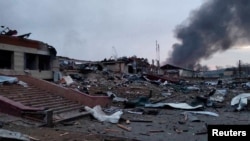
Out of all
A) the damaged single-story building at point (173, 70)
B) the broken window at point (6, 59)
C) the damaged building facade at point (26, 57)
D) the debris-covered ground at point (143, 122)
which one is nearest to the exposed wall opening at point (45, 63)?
the damaged building facade at point (26, 57)

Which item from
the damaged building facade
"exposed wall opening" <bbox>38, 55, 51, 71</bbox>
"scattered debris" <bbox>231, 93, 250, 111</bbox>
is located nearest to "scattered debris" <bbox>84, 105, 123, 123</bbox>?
"scattered debris" <bbox>231, 93, 250, 111</bbox>

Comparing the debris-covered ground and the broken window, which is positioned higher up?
the broken window

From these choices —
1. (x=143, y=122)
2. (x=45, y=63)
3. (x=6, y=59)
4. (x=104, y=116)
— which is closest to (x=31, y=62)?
(x=45, y=63)

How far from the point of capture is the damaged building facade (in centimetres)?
2072

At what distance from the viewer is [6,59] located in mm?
21500

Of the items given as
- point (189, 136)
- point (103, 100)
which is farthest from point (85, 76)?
point (189, 136)

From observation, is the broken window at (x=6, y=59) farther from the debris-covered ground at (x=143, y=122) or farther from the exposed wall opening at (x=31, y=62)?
the debris-covered ground at (x=143, y=122)

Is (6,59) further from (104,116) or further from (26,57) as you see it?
(104,116)

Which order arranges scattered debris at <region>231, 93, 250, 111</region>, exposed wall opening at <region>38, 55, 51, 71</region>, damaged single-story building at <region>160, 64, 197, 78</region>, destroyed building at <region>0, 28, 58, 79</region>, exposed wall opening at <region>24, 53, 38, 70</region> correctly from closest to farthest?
scattered debris at <region>231, 93, 250, 111</region>, destroyed building at <region>0, 28, 58, 79</region>, exposed wall opening at <region>24, 53, 38, 70</region>, exposed wall opening at <region>38, 55, 51, 71</region>, damaged single-story building at <region>160, 64, 197, 78</region>

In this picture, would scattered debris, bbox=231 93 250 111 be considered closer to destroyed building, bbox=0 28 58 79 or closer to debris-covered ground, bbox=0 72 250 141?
debris-covered ground, bbox=0 72 250 141

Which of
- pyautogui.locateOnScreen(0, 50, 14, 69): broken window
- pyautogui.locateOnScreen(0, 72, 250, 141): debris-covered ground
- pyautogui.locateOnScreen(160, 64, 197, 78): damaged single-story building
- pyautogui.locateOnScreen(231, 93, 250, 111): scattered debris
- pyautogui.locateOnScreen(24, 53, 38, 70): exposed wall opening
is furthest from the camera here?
pyautogui.locateOnScreen(160, 64, 197, 78): damaged single-story building

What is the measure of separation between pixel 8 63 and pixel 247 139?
19409mm

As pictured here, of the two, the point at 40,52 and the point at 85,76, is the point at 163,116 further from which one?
the point at 85,76

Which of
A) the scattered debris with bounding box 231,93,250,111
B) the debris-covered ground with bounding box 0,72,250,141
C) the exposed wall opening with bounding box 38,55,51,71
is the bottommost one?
the debris-covered ground with bounding box 0,72,250,141
